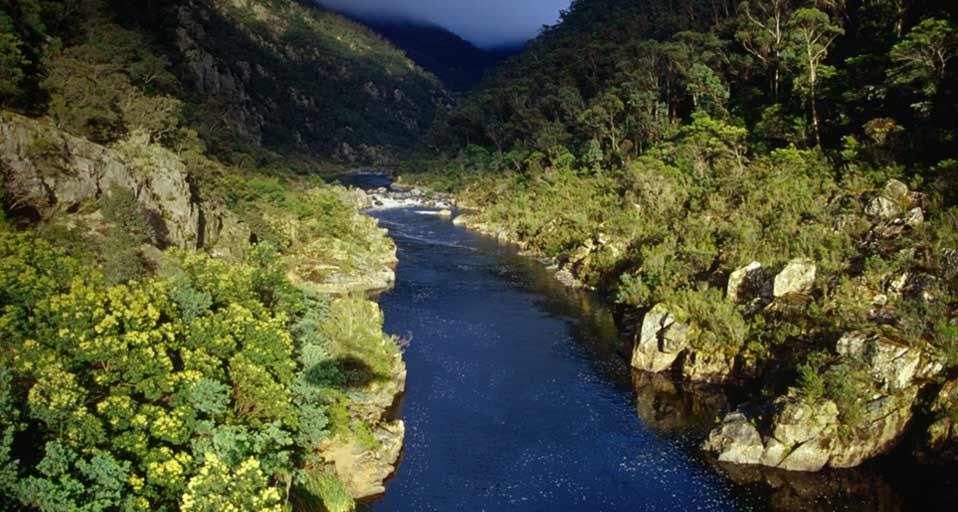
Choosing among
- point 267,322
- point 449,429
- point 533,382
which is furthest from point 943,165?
point 267,322

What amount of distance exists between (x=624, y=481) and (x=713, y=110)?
57684 millimetres

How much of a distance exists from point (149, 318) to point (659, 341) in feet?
100

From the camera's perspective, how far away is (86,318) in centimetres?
2097

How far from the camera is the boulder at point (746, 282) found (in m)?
40.8

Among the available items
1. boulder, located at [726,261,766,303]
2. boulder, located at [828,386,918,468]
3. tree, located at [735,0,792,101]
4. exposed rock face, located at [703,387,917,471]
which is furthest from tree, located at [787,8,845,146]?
exposed rock face, located at [703,387,917,471]

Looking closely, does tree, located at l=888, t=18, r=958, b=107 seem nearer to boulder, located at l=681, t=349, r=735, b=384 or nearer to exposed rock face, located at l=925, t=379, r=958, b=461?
boulder, located at l=681, t=349, r=735, b=384

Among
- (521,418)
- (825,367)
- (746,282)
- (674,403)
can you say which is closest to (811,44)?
(746,282)

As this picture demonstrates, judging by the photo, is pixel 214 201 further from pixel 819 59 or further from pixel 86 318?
pixel 819 59

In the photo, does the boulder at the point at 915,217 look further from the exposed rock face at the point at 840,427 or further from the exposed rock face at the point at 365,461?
the exposed rock face at the point at 365,461

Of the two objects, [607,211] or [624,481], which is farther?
[607,211]

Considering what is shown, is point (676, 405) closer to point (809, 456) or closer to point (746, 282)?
point (809, 456)

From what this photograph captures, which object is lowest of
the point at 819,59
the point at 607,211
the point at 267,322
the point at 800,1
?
the point at 267,322

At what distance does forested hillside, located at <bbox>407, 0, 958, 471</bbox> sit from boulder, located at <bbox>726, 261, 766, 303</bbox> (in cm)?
12

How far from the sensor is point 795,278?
3888cm
